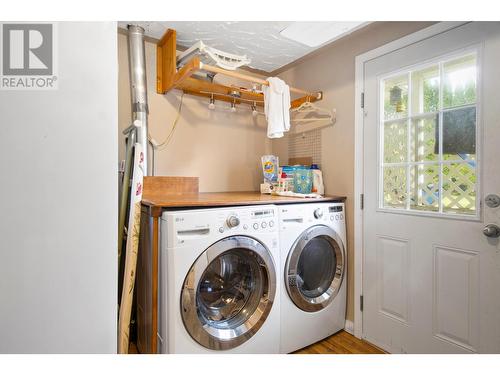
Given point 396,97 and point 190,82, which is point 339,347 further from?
point 190,82

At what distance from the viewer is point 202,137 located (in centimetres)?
237

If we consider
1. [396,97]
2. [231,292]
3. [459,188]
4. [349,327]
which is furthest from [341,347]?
[396,97]

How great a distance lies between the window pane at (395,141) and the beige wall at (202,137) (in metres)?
1.21

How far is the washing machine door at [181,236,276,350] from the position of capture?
4.76 ft

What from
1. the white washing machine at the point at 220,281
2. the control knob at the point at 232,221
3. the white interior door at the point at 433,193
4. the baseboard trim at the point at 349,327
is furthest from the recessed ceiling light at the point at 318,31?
the baseboard trim at the point at 349,327

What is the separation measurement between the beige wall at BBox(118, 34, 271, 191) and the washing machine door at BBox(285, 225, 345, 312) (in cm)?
96

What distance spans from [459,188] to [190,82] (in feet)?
6.22

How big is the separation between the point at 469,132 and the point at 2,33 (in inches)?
78.2

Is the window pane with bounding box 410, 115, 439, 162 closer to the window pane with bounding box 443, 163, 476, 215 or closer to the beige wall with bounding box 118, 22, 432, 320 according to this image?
the window pane with bounding box 443, 163, 476, 215

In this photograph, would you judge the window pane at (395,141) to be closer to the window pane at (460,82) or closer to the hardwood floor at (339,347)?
the window pane at (460,82)

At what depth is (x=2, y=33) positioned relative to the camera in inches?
29.2

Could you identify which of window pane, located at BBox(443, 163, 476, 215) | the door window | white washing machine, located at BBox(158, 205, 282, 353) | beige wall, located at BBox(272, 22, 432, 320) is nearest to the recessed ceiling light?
beige wall, located at BBox(272, 22, 432, 320)

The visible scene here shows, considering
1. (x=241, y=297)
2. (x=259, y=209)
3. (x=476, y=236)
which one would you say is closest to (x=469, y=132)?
(x=476, y=236)

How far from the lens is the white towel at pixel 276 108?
6.39 ft
